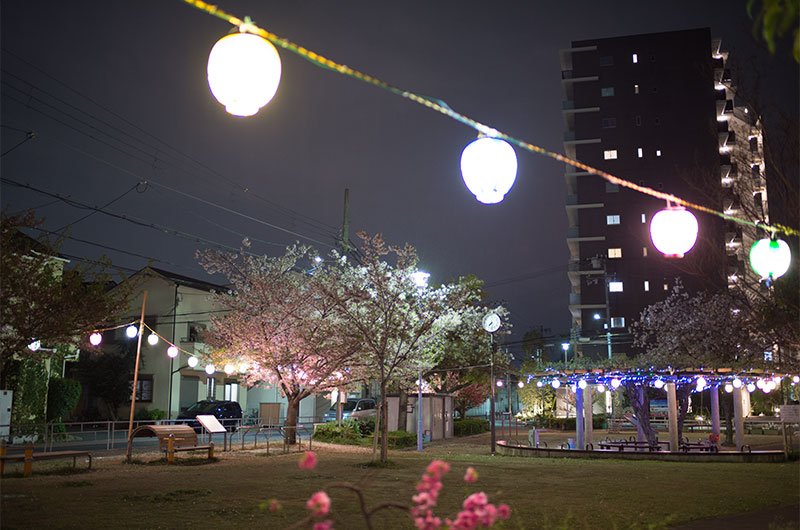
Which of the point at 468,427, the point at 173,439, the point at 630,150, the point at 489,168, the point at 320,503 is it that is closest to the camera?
the point at 320,503

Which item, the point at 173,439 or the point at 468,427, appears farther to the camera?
the point at 468,427

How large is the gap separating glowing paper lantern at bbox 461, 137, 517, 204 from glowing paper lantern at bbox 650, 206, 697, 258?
277 cm

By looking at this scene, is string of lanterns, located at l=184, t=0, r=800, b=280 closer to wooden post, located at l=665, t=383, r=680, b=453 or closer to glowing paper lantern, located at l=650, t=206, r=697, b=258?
glowing paper lantern, located at l=650, t=206, r=697, b=258

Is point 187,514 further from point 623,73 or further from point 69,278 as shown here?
point 623,73

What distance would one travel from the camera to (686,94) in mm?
61062

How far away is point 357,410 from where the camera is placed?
38.0m

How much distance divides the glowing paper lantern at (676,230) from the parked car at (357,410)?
27899 mm

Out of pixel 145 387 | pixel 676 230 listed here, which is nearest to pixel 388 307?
pixel 676 230

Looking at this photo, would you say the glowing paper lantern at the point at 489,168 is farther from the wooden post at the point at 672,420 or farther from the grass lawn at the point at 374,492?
the wooden post at the point at 672,420

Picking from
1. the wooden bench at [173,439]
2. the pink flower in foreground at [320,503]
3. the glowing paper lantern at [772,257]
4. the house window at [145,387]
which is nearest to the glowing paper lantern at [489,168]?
the glowing paper lantern at [772,257]

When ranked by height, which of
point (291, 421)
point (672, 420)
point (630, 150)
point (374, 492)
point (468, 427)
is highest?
point (630, 150)

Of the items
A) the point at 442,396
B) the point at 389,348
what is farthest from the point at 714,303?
the point at 389,348

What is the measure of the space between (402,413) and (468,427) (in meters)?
6.44

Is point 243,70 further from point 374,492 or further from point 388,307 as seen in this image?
point 388,307
